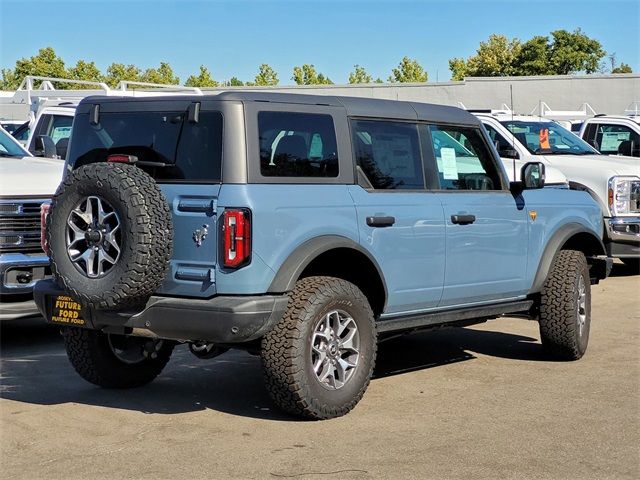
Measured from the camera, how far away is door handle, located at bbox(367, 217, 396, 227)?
6734 millimetres

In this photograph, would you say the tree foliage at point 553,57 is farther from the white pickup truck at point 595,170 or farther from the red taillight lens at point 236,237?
the red taillight lens at point 236,237

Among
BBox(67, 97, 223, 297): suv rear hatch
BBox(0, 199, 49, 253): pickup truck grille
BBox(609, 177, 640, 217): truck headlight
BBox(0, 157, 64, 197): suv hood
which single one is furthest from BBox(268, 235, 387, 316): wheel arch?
BBox(609, 177, 640, 217): truck headlight

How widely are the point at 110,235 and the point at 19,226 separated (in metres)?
3.04

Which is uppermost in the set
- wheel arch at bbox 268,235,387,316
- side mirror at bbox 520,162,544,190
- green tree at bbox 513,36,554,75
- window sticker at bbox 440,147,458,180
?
green tree at bbox 513,36,554,75

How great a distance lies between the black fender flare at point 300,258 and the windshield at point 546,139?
29.5 ft

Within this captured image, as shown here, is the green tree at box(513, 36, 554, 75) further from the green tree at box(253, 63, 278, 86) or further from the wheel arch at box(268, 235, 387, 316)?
the wheel arch at box(268, 235, 387, 316)

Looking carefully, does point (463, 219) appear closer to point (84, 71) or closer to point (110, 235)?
point (110, 235)

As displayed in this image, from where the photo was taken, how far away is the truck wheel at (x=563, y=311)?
8258 millimetres

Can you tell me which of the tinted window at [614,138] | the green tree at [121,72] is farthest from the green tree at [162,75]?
the tinted window at [614,138]

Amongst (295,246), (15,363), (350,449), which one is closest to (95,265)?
(295,246)

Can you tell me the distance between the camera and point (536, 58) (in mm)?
78500

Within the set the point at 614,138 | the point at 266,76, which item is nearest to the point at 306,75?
the point at 266,76

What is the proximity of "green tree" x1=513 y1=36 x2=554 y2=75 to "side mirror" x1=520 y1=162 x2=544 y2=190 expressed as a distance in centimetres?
7229

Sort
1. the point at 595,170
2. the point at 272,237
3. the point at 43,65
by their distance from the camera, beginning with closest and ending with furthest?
the point at 272,237, the point at 595,170, the point at 43,65
